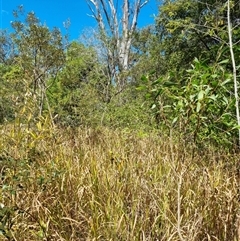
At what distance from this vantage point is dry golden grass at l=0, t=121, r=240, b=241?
1578 mm

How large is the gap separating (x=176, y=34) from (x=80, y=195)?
26.8ft

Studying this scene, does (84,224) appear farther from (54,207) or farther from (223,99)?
(223,99)

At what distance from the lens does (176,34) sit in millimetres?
9352

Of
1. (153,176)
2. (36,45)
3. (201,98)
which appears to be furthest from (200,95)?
(36,45)

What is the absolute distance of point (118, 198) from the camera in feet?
6.12

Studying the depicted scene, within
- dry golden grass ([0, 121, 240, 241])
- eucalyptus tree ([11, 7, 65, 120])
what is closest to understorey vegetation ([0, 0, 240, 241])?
dry golden grass ([0, 121, 240, 241])

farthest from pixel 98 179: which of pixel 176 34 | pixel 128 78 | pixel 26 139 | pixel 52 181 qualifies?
pixel 128 78

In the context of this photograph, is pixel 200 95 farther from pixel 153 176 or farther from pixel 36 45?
pixel 36 45

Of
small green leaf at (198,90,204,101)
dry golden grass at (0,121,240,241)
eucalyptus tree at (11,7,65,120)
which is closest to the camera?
dry golden grass at (0,121,240,241)

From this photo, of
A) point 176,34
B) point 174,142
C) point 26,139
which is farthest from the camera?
point 176,34

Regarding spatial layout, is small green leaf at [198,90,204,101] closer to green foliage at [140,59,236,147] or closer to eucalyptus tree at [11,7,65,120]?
green foliage at [140,59,236,147]

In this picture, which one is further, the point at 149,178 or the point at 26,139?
the point at 26,139

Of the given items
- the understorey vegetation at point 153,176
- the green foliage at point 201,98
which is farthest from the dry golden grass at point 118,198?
the green foliage at point 201,98

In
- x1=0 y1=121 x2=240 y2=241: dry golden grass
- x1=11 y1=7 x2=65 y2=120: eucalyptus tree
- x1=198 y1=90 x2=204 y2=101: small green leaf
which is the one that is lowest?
x1=0 y1=121 x2=240 y2=241: dry golden grass
